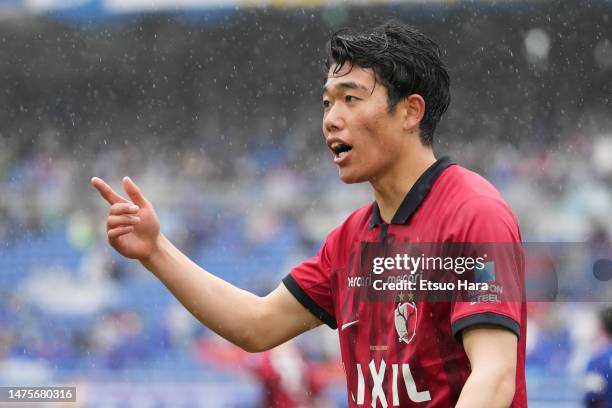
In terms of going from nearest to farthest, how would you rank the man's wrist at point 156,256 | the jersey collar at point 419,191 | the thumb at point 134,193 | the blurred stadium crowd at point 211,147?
1. the jersey collar at point 419,191
2. the thumb at point 134,193
3. the man's wrist at point 156,256
4. the blurred stadium crowd at point 211,147

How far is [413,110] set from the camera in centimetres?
291

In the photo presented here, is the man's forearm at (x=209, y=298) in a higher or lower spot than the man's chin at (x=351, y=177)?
lower

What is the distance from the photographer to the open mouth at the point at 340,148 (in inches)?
113

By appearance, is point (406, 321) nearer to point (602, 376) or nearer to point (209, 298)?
point (209, 298)

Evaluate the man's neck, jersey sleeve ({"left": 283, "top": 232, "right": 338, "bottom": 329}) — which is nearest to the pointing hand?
jersey sleeve ({"left": 283, "top": 232, "right": 338, "bottom": 329})

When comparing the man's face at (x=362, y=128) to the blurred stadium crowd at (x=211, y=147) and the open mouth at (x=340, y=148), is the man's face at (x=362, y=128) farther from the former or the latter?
the blurred stadium crowd at (x=211, y=147)

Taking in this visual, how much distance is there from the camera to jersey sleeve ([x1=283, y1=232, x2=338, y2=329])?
10.2 feet

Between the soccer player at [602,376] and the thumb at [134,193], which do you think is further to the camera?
the soccer player at [602,376]

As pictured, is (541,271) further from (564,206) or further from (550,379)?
(564,206)

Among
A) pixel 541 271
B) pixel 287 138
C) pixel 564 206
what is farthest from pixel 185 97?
pixel 541 271

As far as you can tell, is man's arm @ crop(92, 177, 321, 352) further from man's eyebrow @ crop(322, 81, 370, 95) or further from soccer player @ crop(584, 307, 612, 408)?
soccer player @ crop(584, 307, 612, 408)

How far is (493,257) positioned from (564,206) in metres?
10.2

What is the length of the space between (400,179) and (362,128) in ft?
0.58

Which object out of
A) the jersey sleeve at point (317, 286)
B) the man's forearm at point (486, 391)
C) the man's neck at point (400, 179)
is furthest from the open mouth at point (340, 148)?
the man's forearm at point (486, 391)
